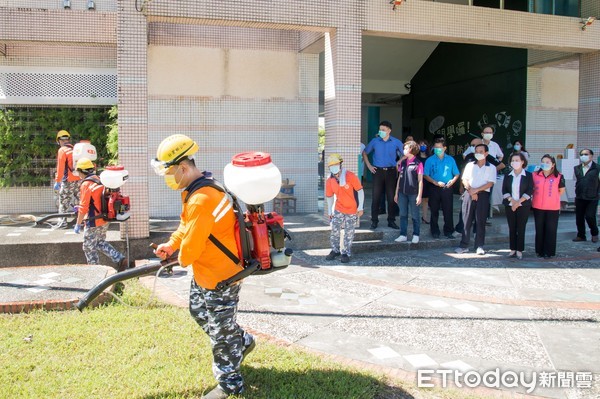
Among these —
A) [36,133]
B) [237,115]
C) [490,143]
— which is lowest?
[490,143]

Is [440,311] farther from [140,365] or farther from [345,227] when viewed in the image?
[140,365]

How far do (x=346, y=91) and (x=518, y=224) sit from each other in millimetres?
3690

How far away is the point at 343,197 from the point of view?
27.0 ft

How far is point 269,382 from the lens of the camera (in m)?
4.06

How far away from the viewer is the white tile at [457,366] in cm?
448

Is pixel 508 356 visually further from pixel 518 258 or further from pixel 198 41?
pixel 198 41

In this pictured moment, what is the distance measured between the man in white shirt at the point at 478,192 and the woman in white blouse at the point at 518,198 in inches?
11.9

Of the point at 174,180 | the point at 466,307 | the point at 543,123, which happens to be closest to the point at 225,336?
the point at 174,180

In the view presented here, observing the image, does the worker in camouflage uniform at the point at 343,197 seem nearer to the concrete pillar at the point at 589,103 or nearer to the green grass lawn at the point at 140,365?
the green grass lawn at the point at 140,365

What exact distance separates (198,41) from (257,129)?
2.17 meters

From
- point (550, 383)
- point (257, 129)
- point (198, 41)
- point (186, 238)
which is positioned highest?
point (198, 41)

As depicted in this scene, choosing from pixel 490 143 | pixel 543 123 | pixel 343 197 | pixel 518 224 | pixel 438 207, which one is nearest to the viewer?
pixel 343 197

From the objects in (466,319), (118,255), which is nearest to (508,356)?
(466,319)

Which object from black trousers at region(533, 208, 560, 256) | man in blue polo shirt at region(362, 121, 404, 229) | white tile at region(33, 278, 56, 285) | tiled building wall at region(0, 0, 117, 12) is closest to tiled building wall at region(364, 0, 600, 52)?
man in blue polo shirt at region(362, 121, 404, 229)
